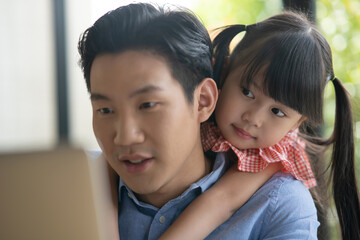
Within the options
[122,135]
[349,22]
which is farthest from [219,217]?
[349,22]

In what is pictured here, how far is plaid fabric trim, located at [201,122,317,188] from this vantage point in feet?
4.08

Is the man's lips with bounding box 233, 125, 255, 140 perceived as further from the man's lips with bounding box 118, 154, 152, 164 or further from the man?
the man's lips with bounding box 118, 154, 152, 164

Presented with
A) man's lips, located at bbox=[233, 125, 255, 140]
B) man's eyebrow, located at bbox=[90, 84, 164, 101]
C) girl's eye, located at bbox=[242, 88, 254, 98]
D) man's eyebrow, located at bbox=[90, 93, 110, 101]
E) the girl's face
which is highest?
man's eyebrow, located at bbox=[90, 84, 164, 101]

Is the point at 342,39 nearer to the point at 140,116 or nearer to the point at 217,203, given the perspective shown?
the point at 217,203

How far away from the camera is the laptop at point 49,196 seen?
57 centimetres

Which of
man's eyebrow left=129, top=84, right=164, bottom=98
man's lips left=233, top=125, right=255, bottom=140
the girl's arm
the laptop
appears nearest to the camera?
the laptop

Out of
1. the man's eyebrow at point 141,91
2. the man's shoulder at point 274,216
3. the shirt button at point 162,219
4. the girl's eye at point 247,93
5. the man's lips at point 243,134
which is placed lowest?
the shirt button at point 162,219

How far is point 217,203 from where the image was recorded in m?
1.17

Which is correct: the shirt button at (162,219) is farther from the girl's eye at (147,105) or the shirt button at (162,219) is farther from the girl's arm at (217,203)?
the girl's eye at (147,105)

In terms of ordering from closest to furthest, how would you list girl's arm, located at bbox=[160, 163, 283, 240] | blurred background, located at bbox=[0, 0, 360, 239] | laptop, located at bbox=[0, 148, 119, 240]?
laptop, located at bbox=[0, 148, 119, 240]
girl's arm, located at bbox=[160, 163, 283, 240]
blurred background, located at bbox=[0, 0, 360, 239]

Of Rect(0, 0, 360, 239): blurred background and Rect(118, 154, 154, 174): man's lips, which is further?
Rect(0, 0, 360, 239): blurred background

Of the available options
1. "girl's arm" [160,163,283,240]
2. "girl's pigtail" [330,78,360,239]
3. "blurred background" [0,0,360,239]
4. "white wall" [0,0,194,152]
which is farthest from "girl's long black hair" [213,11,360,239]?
"white wall" [0,0,194,152]

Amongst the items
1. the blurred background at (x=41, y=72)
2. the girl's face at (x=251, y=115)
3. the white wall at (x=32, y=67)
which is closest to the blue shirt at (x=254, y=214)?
the girl's face at (x=251, y=115)

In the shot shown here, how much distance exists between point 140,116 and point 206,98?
23cm
